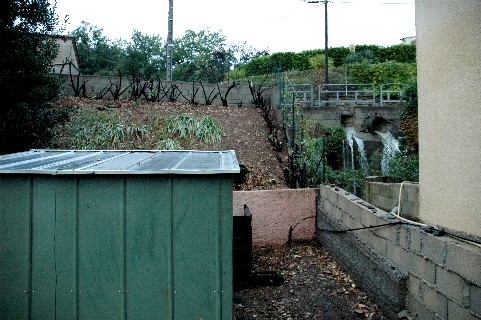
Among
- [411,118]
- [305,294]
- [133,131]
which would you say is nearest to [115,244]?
[305,294]

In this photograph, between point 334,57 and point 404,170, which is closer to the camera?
point 404,170

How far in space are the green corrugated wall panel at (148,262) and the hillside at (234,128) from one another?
545 cm

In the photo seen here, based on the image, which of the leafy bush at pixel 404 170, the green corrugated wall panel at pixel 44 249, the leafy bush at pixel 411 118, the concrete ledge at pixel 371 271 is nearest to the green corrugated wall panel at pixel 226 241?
the green corrugated wall panel at pixel 44 249

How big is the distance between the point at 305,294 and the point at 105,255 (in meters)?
2.93

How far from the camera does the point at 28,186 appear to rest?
2.71m

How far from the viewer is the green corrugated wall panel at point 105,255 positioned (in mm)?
2689

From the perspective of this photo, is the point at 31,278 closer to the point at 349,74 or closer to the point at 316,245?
the point at 316,245

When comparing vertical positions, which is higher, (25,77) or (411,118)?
(25,77)

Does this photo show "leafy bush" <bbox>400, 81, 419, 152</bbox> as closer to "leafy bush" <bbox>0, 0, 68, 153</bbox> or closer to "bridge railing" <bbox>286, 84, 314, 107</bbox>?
"bridge railing" <bbox>286, 84, 314, 107</bbox>

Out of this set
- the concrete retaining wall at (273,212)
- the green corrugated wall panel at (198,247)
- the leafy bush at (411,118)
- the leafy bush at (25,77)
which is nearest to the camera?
the green corrugated wall panel at (198,247)

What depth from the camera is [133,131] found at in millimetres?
10133

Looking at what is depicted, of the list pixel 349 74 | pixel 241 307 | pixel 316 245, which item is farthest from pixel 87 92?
pixel 349 74

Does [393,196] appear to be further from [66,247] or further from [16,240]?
[16,240]

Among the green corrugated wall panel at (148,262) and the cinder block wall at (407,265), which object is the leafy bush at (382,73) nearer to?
the cinder block wall at (407,265)
